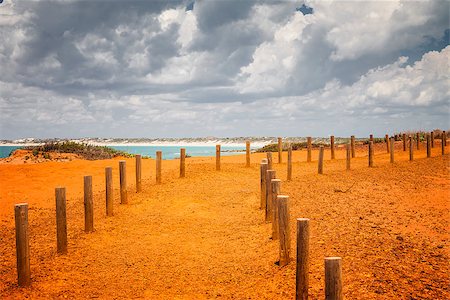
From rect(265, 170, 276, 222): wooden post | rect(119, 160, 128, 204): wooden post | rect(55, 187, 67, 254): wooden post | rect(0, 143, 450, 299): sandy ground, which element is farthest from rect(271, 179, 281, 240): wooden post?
rect(119, 160, 128, 204): wooden post

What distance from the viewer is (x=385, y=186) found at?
16031mm

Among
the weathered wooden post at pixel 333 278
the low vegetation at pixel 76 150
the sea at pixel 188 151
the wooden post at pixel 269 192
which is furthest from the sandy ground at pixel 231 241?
the sea at pixel 188 151

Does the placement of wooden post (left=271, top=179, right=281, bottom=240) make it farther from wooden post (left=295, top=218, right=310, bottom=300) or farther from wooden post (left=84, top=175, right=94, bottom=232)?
wooden post (left=84, top=175, right=94, bottom=232)

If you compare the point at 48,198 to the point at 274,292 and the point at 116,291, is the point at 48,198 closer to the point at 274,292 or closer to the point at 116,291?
the point at 116,291

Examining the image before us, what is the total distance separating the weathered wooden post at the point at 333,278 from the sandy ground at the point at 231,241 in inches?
52.9

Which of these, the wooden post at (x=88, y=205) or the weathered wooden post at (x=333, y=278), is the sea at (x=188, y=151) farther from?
the weathered wooden post at (x=333, y=278)

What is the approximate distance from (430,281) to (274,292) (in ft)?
8.87

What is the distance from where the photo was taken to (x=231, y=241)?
10.5 m

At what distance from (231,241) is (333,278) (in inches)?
219

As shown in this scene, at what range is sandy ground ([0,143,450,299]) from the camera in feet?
23.7

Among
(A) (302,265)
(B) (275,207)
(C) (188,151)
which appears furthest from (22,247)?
(C) (188,151)

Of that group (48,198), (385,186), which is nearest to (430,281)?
(385,186)

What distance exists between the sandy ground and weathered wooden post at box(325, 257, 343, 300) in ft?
4.41

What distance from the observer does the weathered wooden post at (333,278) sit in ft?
16.8
